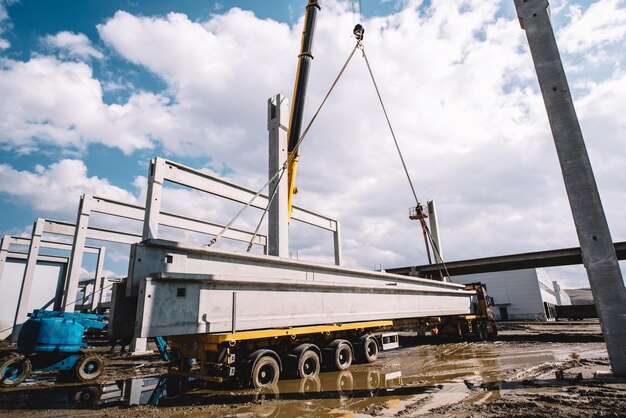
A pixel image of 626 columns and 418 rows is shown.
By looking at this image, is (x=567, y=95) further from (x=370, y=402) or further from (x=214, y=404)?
(x=214, y=404)

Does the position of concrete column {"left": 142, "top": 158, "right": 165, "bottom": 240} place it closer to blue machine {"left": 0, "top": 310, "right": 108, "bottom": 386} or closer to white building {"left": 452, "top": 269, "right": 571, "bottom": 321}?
blue machine {"left": 0, "top": 310, "right": 108, "bottom": 386}

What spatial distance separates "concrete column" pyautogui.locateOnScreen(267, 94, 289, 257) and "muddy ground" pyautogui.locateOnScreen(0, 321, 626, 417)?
3.51 meters

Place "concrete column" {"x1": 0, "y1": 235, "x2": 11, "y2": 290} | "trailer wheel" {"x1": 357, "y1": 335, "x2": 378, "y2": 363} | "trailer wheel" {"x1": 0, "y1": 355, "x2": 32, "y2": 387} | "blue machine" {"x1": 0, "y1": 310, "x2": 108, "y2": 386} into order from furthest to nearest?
"concrete column" {"x1": 0, "y1": 235, "x2": 11, "y2": 290}
"trailer wheel" {"x1": 357, "y1": 335, "x2": 378, "y2": 363}
"blue machine" {"x1": 0, "y1": 310, "x2": 108, "y2": 386}
"trailer wheel" {"x1": 0, "y1": 355, "x2": 32, "y2": 387}

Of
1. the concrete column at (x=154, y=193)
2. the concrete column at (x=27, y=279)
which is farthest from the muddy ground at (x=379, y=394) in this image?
the concrete column at (x=27, y=279)

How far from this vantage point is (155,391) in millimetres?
7023

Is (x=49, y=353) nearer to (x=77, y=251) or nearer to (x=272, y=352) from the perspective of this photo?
(x=272, y=352)

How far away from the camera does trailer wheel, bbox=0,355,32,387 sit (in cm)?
737

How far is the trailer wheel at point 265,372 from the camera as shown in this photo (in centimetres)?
641

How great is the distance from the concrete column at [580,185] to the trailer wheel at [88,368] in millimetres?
10900

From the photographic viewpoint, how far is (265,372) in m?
6.72

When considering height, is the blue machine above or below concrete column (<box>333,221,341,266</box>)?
below

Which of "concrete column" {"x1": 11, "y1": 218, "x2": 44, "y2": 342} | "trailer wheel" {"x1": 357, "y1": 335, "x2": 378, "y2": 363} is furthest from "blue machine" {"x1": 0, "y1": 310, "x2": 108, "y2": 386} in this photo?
"concrete column" {"x1": 11, "y1": 218, "x2": 44, "y2": 342}

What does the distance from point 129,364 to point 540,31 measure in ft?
45.8

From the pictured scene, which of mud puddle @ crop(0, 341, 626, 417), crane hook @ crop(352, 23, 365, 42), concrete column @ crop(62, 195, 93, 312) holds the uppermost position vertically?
crane hook @ crop(352, 23, 365, 42)
